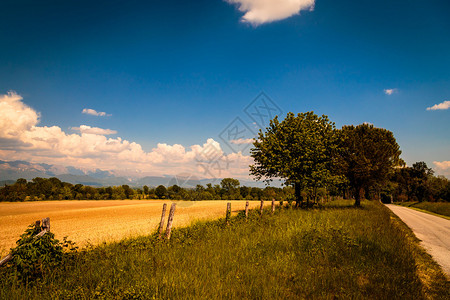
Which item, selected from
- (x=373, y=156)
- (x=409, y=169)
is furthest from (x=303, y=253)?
(x=409, y=169)

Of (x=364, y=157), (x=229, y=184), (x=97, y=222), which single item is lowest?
(x=97, y=222)

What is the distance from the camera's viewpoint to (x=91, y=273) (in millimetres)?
6293

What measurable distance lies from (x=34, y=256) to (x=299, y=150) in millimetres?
21859

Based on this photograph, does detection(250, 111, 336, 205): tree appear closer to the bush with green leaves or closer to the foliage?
the bush with green leaves

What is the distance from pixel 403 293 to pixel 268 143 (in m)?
19.6


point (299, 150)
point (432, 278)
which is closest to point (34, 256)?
point (432, 278)

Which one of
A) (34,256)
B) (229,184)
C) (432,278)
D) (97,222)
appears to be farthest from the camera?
(229,184)

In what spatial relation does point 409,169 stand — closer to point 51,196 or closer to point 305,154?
point 305,154

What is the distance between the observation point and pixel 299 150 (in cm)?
2281

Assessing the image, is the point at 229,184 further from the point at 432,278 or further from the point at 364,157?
the point at 432,278

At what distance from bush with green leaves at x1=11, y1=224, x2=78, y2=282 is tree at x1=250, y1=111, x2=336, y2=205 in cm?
1919

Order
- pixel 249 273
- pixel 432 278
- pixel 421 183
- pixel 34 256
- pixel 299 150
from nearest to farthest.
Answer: pixel 249 273 < pixel 34 256 < pixel 432 278 < pixel 299 150 < pixel 421 183

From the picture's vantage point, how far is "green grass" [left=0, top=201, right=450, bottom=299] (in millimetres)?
5082

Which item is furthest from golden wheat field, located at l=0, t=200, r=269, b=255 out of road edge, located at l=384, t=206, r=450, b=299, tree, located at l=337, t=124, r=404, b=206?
tree, located at l=337, t=124, r=404, b=206
